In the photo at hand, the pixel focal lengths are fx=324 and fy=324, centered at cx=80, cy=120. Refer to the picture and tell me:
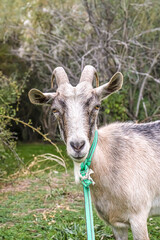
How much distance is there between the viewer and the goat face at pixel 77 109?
2.52m

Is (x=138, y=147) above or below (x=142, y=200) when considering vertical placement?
above

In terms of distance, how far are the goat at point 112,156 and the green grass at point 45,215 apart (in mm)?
1041

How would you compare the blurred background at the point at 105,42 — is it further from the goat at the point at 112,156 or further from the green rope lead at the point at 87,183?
the green rope lead at the point at 87,183

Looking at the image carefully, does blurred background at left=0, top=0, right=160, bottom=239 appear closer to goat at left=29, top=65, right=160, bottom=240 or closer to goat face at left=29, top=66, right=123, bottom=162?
goat at left=29, top=65, right=160, bottom=240

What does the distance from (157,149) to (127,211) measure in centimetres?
77

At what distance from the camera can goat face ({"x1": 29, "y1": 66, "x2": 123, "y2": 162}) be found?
2522mm

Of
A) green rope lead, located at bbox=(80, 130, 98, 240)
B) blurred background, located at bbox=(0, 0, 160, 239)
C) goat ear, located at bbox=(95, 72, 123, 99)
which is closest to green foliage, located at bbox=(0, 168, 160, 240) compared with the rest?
blurred background, located at bbox=(0, 0, 160, 239)

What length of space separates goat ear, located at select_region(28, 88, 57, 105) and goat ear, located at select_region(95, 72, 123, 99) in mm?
420

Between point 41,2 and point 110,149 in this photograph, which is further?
point 41,2

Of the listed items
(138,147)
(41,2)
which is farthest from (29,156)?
(138,147)

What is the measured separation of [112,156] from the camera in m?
3.23

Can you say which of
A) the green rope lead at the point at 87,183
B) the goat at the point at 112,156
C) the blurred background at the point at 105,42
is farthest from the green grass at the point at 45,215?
→ the green rope lead at the point at 87,183

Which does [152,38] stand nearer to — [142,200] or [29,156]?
[29,156]

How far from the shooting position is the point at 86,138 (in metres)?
2.57
